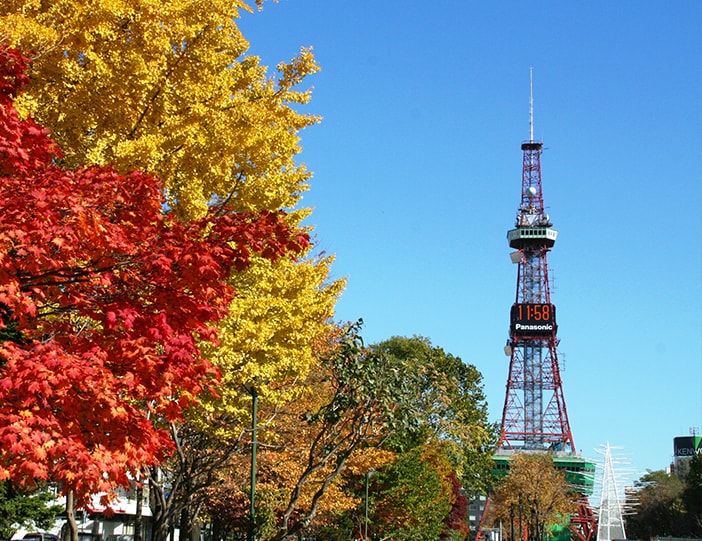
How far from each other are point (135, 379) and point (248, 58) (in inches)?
443

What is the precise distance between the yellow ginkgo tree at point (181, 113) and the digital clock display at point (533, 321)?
→ 119 metres

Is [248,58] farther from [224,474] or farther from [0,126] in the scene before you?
[224,474]

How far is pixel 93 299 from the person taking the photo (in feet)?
30.6

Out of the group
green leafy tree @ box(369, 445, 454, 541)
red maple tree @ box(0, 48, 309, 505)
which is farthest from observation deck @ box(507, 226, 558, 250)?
red maple tree @ box(0, 48, 309, 505)

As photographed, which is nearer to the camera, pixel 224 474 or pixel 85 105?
pixel 85 105

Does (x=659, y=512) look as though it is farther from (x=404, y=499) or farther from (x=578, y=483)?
(x=404, y=499)

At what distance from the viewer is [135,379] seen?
28.6ft

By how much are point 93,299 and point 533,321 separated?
128791mm

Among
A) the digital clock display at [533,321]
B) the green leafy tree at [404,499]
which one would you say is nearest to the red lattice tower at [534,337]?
the digital clock display at [533,321]

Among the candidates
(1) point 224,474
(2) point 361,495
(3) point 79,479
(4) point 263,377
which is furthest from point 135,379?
(2) point 361,495

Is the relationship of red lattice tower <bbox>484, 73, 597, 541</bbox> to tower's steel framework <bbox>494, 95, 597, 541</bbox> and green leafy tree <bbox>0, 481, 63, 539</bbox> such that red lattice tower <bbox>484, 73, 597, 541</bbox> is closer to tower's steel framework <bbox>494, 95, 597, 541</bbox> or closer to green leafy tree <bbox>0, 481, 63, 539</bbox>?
tower's steel framework <bbox>494, 95, 597, 541</bbox>

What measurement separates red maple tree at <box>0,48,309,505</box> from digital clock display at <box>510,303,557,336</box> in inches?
4979

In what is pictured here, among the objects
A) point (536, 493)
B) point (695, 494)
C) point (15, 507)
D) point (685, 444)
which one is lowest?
point (15, 507)

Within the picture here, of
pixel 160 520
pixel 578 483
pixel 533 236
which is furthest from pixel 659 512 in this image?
pixel 160 520
